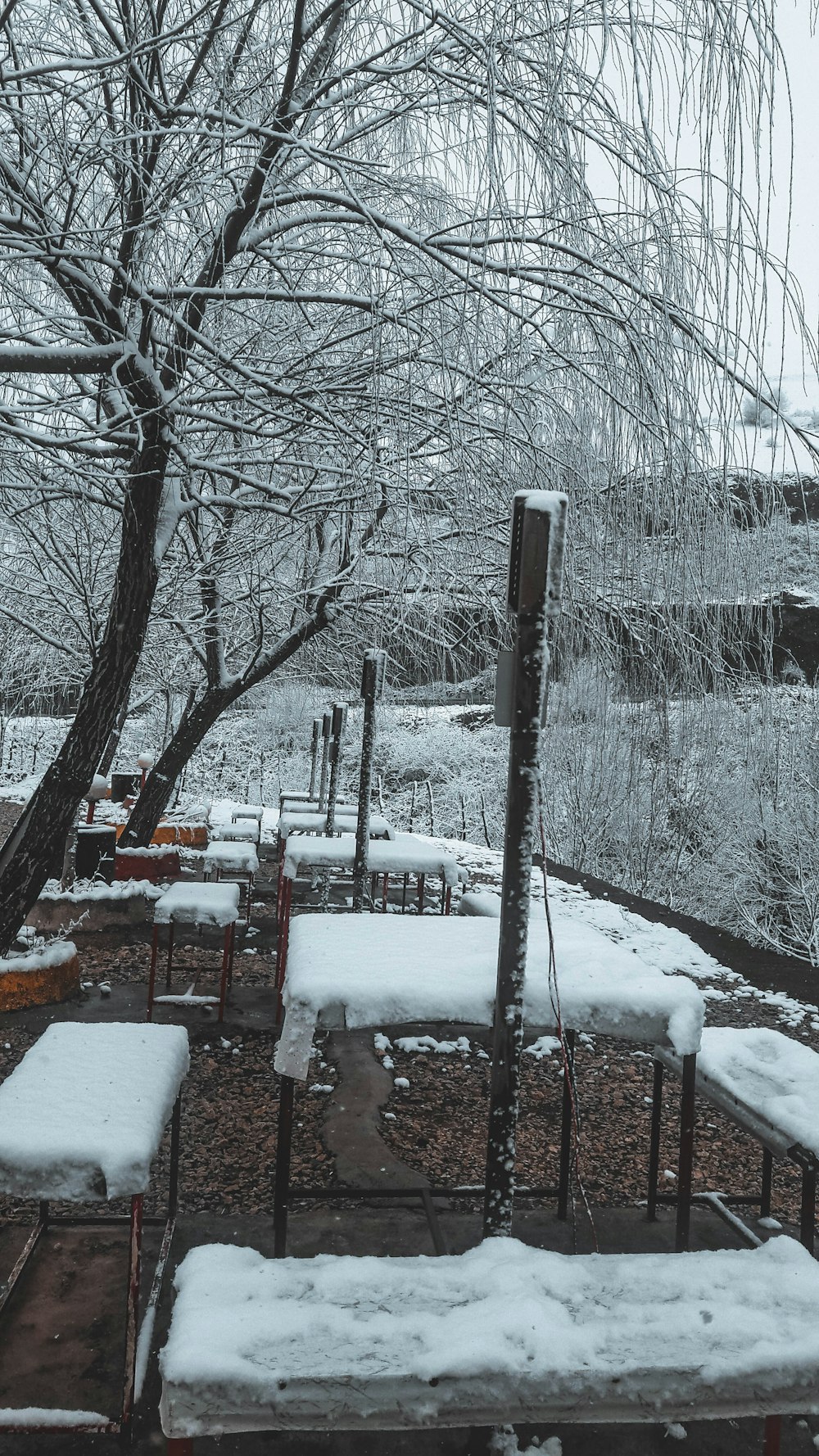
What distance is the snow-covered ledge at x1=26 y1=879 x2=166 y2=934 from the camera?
751 cm

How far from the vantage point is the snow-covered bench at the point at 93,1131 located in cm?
222

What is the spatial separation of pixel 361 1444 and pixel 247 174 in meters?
3.75

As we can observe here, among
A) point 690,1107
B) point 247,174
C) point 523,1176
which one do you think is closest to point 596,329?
point 247,174

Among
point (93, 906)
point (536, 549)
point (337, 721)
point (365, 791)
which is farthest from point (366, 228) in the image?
point (93, 906)

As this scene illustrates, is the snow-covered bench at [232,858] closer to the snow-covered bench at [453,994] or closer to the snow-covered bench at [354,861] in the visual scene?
the snow-covered bench at [354,861]

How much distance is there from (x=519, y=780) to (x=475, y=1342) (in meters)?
1.09

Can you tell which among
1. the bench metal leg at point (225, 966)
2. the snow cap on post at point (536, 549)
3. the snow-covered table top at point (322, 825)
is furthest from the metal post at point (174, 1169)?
the snow-covered table top at point (322, 825)

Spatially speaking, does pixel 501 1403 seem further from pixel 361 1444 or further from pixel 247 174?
pixel 247 174

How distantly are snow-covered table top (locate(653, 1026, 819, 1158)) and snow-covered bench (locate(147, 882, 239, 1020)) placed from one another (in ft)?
9.64

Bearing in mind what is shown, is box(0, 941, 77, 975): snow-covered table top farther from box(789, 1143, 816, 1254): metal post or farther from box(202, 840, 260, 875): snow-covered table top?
box(789, 1143, 816, 1254): metal post

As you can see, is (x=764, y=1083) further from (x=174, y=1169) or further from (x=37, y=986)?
(x=37, y=986)

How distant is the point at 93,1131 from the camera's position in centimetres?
233

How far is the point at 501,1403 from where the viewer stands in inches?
68.0

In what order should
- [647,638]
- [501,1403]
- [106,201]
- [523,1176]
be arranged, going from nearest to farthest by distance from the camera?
[501,1403] → [647,638] → [106,201] → [523,1176]
